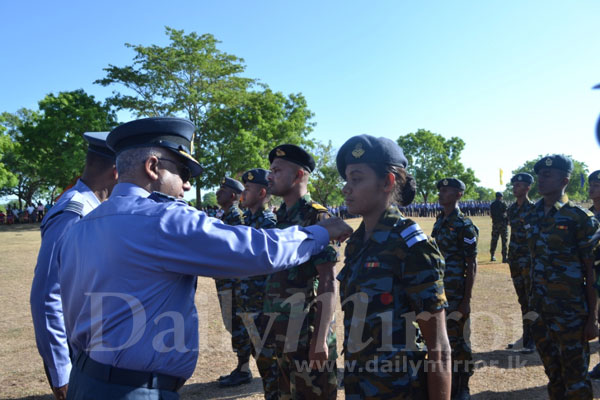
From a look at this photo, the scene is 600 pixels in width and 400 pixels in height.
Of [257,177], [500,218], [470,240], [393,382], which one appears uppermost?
[257,177]

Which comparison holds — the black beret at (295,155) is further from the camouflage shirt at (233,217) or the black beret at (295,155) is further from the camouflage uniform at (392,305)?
the camouflage shirt at (233,217)

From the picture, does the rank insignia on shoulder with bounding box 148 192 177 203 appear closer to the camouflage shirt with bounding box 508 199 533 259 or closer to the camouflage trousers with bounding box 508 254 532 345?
the camouflage shirt with bounding box 508 199 533 259

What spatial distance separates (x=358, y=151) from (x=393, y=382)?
1362 mm

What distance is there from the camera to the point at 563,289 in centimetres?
415

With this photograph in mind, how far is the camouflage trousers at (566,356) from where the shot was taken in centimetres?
389

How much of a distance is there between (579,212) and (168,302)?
4.21m

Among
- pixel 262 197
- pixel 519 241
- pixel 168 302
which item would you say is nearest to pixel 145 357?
pixel 168 302

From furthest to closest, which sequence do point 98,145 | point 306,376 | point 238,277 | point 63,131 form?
point 63,131
point 306,376
point 98,145
point 238,277

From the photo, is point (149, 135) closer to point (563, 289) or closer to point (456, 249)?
point (563, 289)

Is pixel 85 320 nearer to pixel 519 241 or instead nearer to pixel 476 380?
pixel 476 380

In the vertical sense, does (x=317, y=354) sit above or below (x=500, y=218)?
below

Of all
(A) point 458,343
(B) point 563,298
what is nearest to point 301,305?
(A) point 458,343

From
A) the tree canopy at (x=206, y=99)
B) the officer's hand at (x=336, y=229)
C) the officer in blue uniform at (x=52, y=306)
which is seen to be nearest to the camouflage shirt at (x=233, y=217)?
the officer in blue uniform at (x=52, y=306)

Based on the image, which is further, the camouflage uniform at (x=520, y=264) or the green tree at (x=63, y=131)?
the green tree at (x=63, y=131)
